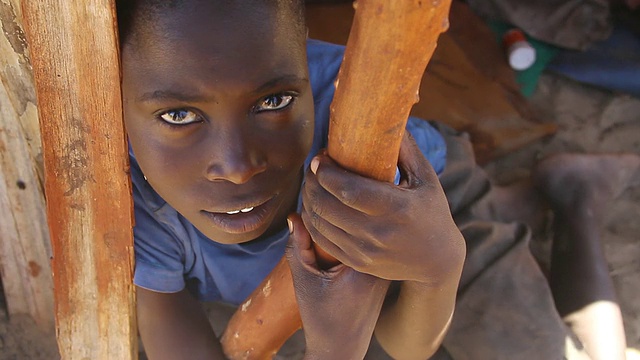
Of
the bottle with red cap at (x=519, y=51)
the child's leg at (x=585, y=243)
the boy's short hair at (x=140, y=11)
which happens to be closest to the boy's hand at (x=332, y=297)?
the boy's short hair at (x=140, y=11)

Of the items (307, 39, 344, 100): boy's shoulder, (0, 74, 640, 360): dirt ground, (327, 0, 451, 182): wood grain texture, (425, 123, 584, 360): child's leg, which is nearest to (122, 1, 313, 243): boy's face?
(327, 0, 451, 182): wood grain texture

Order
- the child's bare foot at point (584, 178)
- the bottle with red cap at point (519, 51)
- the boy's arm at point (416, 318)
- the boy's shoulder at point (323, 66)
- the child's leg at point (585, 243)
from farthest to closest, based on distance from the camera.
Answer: the bottle with red cap at point (519, 51) → the child's bare foot at point (584, 178) → the child's leg at point (585, 243) → the boy's shoulder at point (323, 66) → the boy's arm at point (416, 318)

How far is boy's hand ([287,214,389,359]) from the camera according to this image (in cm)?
103

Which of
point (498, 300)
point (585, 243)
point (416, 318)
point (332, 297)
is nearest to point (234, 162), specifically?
point (332, 297)

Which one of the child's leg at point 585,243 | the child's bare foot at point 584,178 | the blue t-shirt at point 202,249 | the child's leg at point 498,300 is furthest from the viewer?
the child's bare foot at point 584,178

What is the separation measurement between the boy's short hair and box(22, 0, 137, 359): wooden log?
0.08m

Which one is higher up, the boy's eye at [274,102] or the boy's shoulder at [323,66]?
the boy's eye at [274,102]

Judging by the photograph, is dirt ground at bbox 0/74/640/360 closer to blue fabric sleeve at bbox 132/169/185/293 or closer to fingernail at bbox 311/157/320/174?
blue fabric sleeve at bbox 132/169/185/293

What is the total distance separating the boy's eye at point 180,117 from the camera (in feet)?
3.50

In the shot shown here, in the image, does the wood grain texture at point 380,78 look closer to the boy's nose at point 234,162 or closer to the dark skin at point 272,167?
the dark skin at point 272,167

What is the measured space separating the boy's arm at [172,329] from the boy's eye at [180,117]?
53 cm

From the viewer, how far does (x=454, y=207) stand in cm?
184

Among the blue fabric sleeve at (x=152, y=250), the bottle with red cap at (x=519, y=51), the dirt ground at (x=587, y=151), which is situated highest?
the blue fabric sleeve at (x=152, y=250)

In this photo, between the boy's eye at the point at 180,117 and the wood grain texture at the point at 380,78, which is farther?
the boy's eye at the point at 180,117
